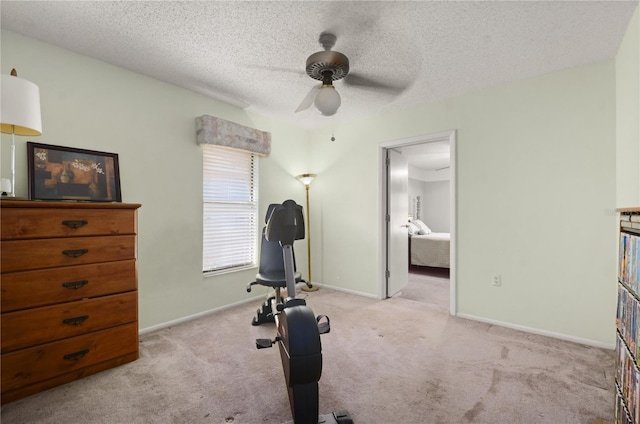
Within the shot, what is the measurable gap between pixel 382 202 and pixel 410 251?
2.42m

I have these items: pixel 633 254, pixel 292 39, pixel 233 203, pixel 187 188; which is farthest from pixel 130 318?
pixel 633 254

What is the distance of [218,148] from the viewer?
3436 millimetres

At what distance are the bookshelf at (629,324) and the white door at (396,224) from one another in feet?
8.49

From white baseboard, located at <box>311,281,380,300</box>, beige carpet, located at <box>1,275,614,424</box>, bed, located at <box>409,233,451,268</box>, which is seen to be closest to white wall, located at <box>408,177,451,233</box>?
bed, located at <box>409,233,451,268</box>

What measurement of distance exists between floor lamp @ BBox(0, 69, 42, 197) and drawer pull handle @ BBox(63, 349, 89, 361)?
144cm

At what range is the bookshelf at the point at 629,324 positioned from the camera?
113cm

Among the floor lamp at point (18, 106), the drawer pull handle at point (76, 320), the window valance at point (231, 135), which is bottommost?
the drawer pull handle at point (76, 320)

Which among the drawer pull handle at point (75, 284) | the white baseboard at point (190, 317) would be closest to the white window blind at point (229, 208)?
the white baseboard at point (190, 317)

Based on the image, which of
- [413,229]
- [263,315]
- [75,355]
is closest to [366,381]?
[263,315]

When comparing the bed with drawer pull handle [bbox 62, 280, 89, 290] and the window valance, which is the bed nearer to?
the window valance

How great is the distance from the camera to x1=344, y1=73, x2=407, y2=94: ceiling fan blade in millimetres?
2854

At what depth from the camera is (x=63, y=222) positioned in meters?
1.92

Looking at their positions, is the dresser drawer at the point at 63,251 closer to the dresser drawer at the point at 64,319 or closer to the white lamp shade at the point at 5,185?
the dresser drawer at the point at 64,319

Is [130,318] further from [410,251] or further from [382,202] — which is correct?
[410,251]
